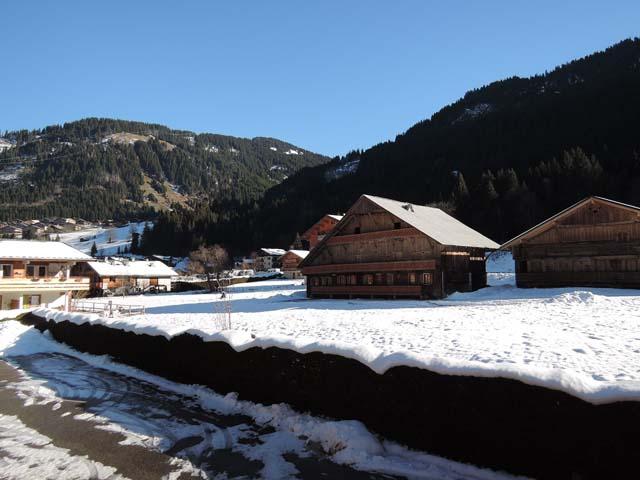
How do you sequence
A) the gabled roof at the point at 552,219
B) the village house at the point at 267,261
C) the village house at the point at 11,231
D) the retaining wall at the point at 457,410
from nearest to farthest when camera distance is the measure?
the retaining wall at the point at 457,410 → the gabled roof at the point at 552,219 → the village house at the point at 267,261 → the village house at the point at 11,231

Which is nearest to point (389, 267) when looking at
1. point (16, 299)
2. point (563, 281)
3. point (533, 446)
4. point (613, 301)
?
point (563, 281)

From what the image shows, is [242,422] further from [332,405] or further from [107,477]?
[107,477]

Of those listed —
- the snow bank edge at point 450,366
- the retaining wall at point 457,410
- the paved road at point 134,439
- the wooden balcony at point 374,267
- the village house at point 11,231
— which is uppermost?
the village house at point 11,231

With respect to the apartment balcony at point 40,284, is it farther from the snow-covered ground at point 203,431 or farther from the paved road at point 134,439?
the paved road at point 134,439

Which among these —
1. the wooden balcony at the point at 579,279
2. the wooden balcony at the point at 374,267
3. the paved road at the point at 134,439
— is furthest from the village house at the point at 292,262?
the paved road at the point at 134,439

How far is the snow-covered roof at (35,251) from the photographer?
40384 millimetres

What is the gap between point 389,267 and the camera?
3412cm

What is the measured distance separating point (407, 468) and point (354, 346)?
2.63m

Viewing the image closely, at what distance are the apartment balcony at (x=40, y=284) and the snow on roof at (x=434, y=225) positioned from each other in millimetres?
31557

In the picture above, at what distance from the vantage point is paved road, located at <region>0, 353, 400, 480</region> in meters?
7.61

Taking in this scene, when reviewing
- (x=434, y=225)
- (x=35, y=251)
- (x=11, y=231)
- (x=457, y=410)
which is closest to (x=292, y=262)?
(x=35, y=251)

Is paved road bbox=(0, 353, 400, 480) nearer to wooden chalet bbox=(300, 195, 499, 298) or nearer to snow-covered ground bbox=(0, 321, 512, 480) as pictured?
snow-covered ground bbox=(0, 321, 512, 480)

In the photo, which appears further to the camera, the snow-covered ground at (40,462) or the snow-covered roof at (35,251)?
the snow-covered roof at (35,251)

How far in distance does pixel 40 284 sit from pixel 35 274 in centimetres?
130
